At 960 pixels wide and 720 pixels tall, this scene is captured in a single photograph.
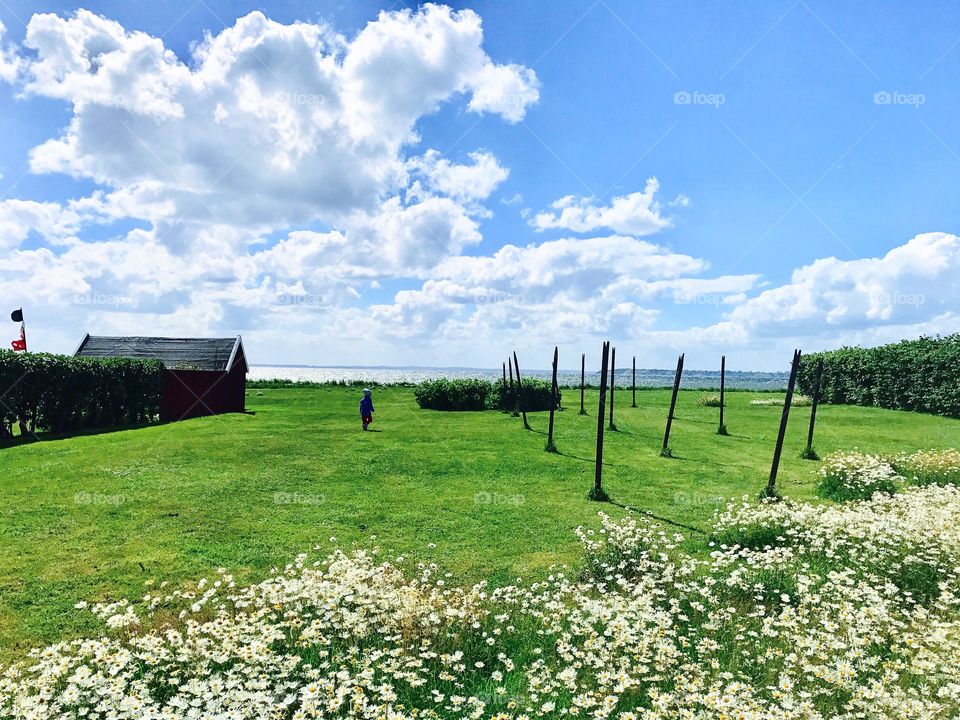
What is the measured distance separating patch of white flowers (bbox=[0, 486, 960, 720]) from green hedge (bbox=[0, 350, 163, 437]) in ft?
61.0

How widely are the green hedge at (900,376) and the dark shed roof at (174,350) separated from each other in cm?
4047

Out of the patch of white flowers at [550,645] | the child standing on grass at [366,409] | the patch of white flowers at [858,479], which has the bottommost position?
the patch of white flowers at [550,645]

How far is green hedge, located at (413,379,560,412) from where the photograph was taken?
37.2 meters

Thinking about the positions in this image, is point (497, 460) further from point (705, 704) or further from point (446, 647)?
point (705, 704)

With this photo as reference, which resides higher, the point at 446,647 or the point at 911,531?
the point at 911,531

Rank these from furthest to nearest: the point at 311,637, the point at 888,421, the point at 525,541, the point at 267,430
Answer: the point at 888,421, the point at 267,430, the point at 525,541, the point at 311,637

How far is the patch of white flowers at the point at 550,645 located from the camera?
19.4ft

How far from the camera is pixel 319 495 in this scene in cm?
1435

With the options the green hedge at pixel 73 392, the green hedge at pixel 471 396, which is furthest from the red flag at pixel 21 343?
the green hedge at pixel 471 396

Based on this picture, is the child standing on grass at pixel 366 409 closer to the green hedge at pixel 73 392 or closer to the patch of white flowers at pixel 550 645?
the green hedge at pixel 73 392

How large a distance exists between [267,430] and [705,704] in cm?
2127

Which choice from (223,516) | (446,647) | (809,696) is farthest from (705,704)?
(223,516)

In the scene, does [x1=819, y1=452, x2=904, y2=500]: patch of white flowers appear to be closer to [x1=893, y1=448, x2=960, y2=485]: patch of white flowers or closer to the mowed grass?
[x1=893, y1=448, x2=960, y2=485]: patch of white flowers

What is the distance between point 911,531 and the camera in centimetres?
1009
